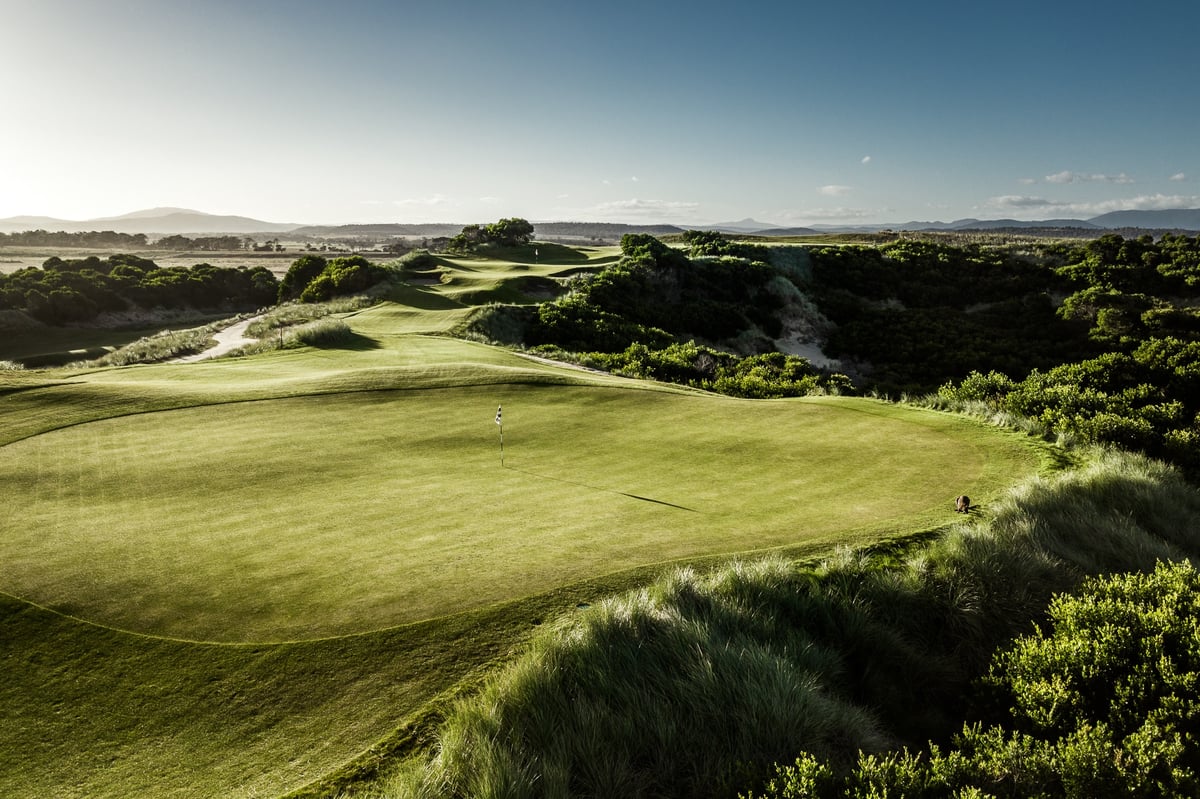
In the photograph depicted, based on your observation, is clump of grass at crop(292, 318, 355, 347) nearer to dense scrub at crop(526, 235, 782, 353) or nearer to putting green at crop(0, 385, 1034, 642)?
dense scrub at crop(526, 235, 782, 353)

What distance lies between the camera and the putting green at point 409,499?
19.9 ft

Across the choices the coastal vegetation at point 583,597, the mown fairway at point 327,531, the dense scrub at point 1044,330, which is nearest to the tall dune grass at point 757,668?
the coastal vegetation at point 583,597

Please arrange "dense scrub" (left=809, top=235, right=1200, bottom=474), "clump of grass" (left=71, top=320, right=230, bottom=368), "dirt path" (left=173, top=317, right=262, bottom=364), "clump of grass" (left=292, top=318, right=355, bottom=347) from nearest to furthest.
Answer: "dense scrub" (left=809, top=235, right=1200, bottom=474) → "clump of grass" (left=292, top=318, right=355, bottom=347) → "clump of grass" (left=71, top=320, right=230, bottom=368) → "dirt path" (left=173, top=317, right=262, bottom=364)

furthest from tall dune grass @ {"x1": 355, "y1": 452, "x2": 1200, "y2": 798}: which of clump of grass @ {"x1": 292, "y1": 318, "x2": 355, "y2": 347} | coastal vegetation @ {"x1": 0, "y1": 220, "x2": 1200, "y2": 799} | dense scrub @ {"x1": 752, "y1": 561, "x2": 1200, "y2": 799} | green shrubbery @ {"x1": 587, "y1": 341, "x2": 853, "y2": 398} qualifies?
clump of grass @ {"x1": 292, "y1": 318, "x2": 355, "y2": 347}

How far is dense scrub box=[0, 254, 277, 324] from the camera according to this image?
45.6m

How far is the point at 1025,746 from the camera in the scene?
4676mm

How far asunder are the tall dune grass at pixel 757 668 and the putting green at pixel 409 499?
3.13 feet

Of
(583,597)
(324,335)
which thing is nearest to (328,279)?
(324,335)

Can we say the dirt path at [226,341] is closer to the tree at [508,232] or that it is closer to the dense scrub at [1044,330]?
the dense scrub at [1044,330]

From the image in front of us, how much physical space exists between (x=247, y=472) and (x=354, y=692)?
6368 mm

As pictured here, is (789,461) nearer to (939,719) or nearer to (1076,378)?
(939,719)

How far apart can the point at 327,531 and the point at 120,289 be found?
62.6 m

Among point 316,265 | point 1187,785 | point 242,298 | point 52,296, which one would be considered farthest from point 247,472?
point 242,298

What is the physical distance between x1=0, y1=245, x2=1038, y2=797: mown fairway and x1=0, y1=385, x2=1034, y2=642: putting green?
5 cm
